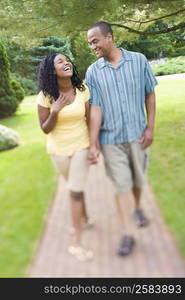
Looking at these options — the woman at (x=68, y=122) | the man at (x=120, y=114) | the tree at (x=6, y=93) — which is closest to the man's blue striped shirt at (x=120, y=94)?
the man at (x=120, y=114)

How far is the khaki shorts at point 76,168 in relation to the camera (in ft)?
7.91

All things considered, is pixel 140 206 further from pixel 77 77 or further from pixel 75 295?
pixel 77 77

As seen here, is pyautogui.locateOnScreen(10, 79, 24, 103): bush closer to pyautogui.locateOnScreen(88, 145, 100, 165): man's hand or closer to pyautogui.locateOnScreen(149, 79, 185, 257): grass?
pyautogui.locateOnScreen(149, 79, 185, 257): grass

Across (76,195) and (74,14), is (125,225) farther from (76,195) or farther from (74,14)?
(74,14)

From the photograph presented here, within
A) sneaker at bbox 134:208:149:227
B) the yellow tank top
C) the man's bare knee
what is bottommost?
sneaker at bbox 134:208:149:227

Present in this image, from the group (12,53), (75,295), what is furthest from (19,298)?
Result: (12,53)

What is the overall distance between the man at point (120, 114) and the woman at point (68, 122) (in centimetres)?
7

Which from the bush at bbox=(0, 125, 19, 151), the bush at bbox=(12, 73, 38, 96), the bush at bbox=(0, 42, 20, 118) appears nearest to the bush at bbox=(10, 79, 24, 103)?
the bush at bbox=(0, 42, 20, 118)

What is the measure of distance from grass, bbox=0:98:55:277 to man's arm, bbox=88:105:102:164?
2.32 ft

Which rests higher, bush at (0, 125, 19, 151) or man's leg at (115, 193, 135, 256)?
man's leg at (115, 193, 135, 256)

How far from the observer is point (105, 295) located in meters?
2.11

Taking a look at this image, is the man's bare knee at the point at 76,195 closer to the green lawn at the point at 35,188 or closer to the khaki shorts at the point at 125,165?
the khaki shorts at the point at 125,165

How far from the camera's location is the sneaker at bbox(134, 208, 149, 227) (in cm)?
246

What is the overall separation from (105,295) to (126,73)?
1.24 m
